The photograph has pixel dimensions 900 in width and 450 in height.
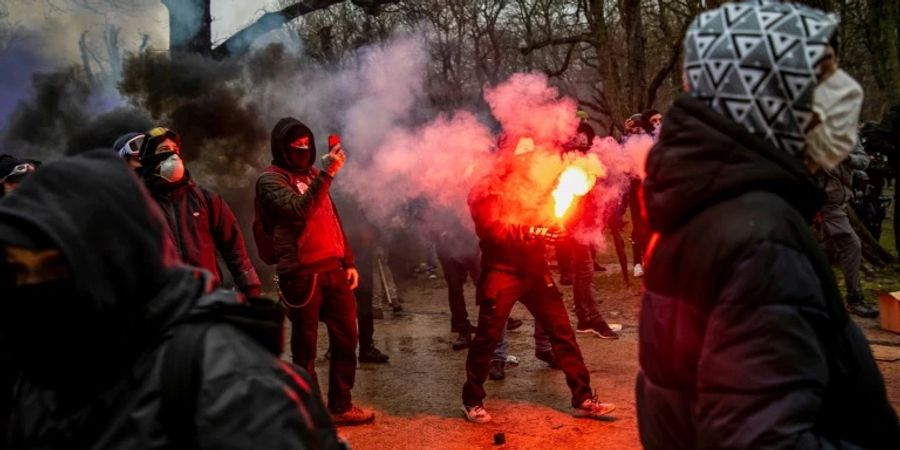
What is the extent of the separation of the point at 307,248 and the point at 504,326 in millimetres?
1517

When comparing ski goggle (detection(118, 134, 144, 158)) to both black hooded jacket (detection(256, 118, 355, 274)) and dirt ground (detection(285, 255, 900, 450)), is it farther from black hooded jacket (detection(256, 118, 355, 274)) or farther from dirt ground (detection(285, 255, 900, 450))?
dirt ground (detection(285, 255, 900, 450))

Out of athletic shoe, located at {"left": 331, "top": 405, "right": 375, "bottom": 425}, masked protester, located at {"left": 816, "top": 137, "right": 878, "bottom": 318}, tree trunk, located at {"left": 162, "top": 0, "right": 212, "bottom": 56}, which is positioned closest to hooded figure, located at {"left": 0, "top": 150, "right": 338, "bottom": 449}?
athletic shoe, located at {"left": 331, "top": 405, "right": 375, "bottom": 425}

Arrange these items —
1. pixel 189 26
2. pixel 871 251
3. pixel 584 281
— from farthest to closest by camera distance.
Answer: pixel 189 26 < pixel 871 251 < pixel 584 281

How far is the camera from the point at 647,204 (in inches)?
78.5

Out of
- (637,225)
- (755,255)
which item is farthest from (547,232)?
(637,225)

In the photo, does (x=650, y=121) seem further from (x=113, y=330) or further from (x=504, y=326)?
(x=113, y=330)

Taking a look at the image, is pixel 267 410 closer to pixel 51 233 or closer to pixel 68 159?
pixel 51 233

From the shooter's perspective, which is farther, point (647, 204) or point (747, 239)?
point (647, 204)

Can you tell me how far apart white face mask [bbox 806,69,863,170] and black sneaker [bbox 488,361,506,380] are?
4.95 meters

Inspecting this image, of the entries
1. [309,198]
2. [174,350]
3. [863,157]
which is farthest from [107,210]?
[863,157]

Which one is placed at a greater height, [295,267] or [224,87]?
[224,87]

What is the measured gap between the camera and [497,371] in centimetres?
660

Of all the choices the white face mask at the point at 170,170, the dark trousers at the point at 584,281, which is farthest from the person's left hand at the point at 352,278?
the dark trousers at the point at 584,281

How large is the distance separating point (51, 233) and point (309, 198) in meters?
3.67
